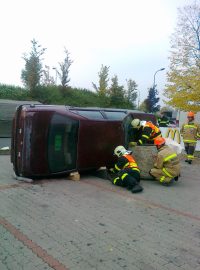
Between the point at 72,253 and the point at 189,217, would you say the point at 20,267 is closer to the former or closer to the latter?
the point at 72,253

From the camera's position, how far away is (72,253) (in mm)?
4074

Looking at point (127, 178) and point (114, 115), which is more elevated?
point (114, 115)

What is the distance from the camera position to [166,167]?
7.79 metres

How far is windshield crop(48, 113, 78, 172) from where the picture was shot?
7.39 meters

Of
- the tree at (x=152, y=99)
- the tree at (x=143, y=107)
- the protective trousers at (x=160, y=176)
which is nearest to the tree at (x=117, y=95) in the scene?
A: the tree at (x=152, y=99)

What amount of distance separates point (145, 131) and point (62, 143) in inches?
83.9

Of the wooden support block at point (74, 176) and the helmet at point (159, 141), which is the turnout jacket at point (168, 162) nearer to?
the helmet at point (159, 141)

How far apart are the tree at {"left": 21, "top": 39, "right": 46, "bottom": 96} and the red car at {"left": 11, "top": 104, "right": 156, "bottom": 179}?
20628 millimetres

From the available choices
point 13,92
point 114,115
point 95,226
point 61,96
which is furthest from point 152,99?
point 95,226

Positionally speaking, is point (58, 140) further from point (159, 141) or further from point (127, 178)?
point (159, 141)

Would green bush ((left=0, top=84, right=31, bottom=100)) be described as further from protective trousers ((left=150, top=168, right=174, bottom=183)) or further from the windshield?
protective trousers ((left=150, top=168, right=174, bottom=183))

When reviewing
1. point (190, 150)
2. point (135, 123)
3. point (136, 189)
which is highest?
point (135, 123)

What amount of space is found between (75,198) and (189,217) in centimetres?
196

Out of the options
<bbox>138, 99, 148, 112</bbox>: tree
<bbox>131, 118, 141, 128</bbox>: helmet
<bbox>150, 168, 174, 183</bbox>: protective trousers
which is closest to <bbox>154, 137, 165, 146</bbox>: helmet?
<bbox>131, 118, 141, 128</bbox>: helmet
